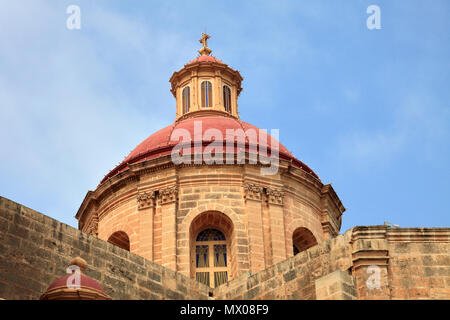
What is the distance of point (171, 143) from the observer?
29922mm

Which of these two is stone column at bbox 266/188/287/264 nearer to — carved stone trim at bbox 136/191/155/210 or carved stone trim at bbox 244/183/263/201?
carved stone trim at bbox 244/183/263/201

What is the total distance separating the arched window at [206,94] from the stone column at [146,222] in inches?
277

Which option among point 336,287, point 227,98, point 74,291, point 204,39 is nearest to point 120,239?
point 227,98

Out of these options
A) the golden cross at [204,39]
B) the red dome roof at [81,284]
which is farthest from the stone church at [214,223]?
the red dome roof at [81,284]

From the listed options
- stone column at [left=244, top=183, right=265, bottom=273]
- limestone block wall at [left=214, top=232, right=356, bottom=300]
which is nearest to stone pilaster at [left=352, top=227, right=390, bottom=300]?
limestone block wall at [left=214, top=232, right=356, bottom=300]

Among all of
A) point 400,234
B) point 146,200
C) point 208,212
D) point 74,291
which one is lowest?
point 74,291

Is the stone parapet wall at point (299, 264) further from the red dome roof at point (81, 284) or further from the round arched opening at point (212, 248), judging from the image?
the round arched opening at point (212, 248)

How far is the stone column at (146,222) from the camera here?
90.7ft

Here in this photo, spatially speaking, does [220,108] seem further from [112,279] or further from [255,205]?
[112,279]

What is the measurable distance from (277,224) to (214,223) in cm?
226

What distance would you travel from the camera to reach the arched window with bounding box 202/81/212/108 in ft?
114

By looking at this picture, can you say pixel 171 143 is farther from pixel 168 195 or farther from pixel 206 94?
pixel 206 94

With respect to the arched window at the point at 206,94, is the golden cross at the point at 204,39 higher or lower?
higher

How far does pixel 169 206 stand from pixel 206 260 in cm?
236
